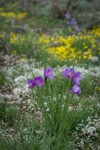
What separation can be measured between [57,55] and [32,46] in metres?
1.11

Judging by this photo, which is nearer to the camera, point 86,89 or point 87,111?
point 87,111

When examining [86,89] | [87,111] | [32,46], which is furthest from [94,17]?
[87,111]

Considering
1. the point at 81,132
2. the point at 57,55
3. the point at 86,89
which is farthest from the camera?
the point at 57,55

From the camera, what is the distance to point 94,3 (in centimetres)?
1655

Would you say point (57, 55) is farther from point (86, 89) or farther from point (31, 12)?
point (31, 12)

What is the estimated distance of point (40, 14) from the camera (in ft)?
51.3

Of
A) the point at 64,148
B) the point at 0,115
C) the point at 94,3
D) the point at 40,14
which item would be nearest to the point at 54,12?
the point at 40,14

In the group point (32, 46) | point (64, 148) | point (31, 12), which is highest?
point (64, 148)

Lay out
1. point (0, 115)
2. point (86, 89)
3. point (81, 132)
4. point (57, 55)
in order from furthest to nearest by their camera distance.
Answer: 1. point (57, 55)
2. point (86, 89)
3. point (0, 115)
4. point (81, 132)

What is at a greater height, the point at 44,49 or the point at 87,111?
the point at 87,111

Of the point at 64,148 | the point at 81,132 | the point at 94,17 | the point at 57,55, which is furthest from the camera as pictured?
the point at 94,17

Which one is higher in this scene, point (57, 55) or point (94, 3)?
point (57, 55)

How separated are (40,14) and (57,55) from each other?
7650 millimetres

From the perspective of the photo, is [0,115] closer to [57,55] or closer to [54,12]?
[57,55]
